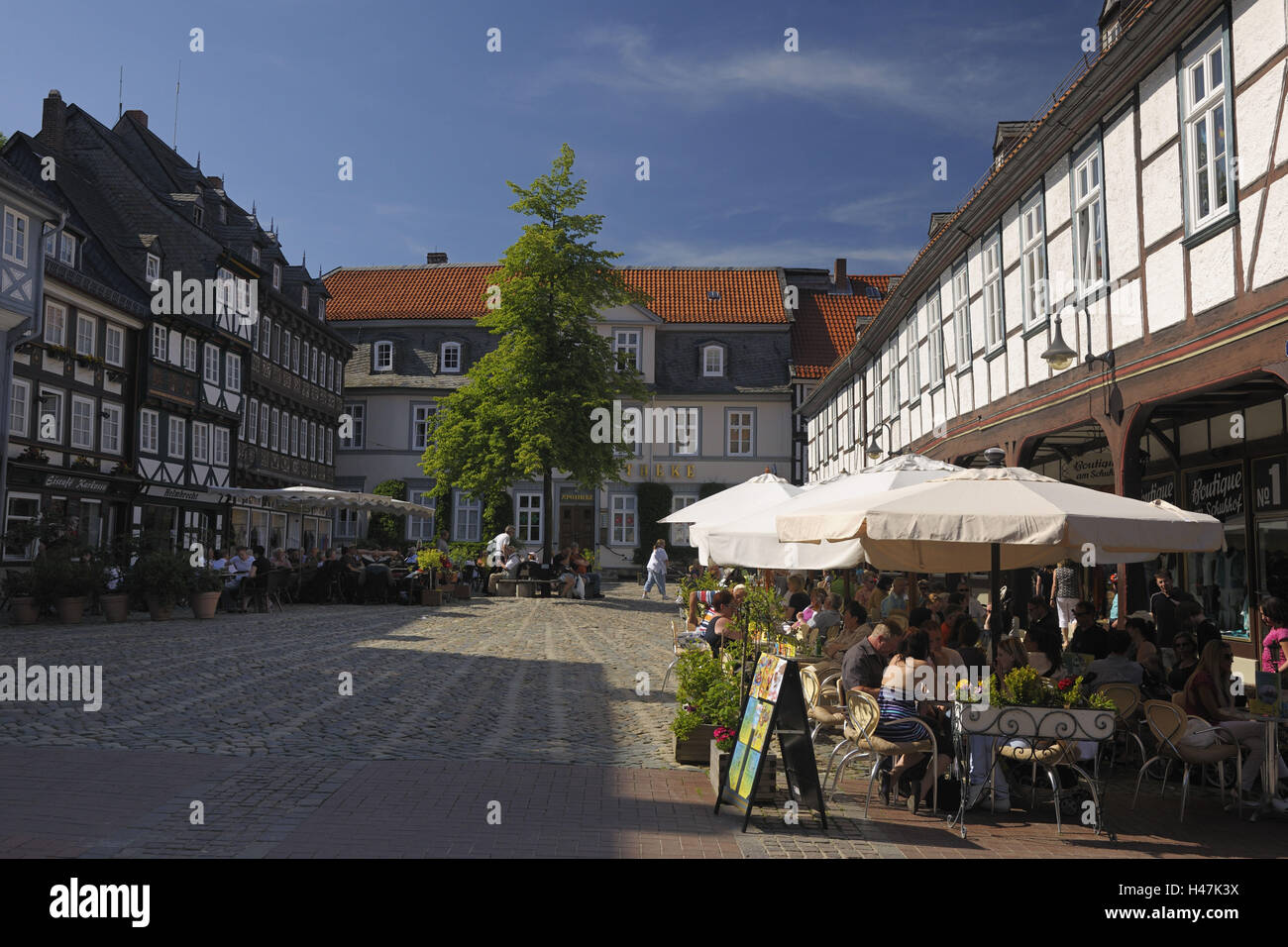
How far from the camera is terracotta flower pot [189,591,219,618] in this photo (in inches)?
823

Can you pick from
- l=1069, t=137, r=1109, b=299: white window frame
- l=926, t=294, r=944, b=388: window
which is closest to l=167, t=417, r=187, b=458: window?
l=926, t=294, r=944, b=388: window

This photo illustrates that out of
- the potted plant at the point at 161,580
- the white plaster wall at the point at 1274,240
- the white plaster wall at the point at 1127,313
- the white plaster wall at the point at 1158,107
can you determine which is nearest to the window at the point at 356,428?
the potted plant at the point at 161,580

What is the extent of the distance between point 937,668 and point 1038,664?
1.53 metres

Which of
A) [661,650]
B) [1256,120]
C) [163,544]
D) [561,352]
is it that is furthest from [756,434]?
[1256,120]

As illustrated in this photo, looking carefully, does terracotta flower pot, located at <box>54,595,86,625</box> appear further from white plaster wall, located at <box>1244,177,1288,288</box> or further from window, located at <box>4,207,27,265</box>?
white plaster wall, located at <box>1244,177,1288,288</box>

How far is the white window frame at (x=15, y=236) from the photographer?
75.2 ft

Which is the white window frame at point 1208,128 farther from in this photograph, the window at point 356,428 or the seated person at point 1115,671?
the window at point 356,428

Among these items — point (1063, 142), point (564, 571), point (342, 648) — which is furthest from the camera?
point (564, 571)

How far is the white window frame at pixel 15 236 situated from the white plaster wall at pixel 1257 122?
22.8 meters

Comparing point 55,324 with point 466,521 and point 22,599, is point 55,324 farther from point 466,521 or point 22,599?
A: point 466,521

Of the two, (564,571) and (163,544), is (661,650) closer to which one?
(564,571)

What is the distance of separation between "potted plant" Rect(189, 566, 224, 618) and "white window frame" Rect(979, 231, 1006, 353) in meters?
15.0

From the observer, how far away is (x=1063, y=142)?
1448 cm

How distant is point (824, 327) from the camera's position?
4916 centimetres
